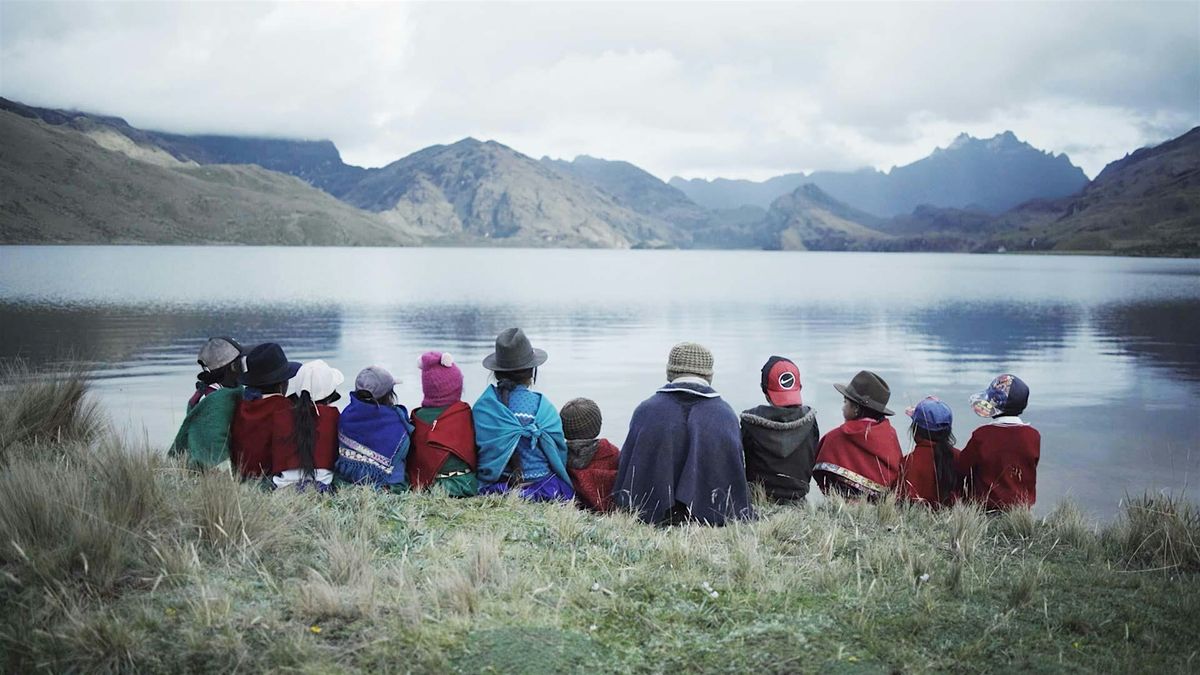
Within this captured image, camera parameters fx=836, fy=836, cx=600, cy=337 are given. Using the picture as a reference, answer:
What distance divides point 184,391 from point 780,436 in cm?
1568

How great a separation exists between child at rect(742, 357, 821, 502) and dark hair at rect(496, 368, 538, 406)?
78.4 inches

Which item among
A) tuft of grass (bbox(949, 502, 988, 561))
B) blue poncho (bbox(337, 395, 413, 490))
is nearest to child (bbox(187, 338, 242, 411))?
blue poncho (bbox(337, 395, 413, 490))

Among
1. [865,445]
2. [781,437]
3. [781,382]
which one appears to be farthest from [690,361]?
[865,445]

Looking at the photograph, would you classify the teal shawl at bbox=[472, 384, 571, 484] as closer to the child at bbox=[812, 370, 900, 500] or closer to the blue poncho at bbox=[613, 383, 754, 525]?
the blue poncho at bbox=[613, 383, 754, 525]

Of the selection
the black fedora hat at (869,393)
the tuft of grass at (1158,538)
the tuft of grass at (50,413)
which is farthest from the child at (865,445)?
the tuft of grass at (50,413)

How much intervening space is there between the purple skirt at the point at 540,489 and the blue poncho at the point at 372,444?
0.79 meters

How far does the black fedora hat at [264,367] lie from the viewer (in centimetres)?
719

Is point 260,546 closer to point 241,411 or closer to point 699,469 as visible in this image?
point 241,411

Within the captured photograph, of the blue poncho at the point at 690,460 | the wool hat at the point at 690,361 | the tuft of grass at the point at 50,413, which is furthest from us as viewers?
the tuft of grass at the point at 50,413

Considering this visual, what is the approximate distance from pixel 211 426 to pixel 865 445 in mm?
5732

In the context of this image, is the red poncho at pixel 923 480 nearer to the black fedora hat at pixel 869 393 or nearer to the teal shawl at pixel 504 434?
the black fedora hat at pixel 869 393

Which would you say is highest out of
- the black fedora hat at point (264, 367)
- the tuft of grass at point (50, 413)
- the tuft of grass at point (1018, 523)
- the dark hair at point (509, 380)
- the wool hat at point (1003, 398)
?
the black fedora hat at point (264, 367)

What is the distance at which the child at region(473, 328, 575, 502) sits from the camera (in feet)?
23.6

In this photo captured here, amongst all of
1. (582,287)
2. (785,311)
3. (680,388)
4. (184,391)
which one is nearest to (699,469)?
(680,388)
